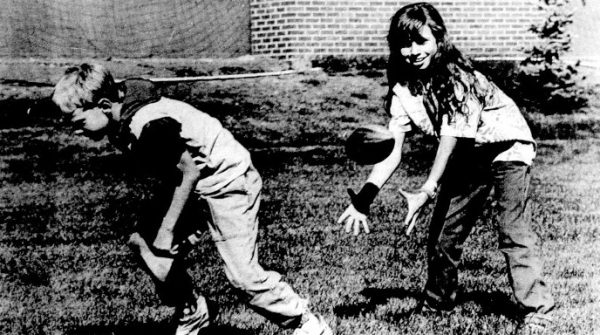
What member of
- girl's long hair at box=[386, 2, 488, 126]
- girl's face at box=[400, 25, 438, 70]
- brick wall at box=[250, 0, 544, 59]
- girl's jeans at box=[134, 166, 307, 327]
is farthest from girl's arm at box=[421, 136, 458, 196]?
brick wall at box=[250, 0, 544, 59]

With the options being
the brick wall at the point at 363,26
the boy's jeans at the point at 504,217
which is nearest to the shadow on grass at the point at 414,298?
the boy's jeans at the point at 504,217

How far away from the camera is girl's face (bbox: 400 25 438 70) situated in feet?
12.5

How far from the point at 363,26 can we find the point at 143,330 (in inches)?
327

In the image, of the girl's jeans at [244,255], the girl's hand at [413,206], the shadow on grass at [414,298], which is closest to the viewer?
the girl's hand at [413,206]

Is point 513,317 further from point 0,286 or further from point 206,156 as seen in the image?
point 0,286

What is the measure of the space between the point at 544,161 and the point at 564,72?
3.03 m

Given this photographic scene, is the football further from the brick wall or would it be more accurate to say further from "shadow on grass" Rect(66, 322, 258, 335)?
the brick wall

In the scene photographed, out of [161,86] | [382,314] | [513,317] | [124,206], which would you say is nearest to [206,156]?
[382,314]

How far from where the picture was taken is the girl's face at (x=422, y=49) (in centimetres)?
379

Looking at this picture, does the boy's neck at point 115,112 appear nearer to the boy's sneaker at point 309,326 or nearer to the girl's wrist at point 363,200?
the girl's wrist at point 363,200

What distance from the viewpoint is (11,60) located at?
11.7 meters

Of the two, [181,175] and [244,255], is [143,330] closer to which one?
[244,255]

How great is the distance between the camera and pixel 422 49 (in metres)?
3.82

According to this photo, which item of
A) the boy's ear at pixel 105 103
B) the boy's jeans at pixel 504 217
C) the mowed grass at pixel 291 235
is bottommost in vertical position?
the mowed grass at pixel 291 235
